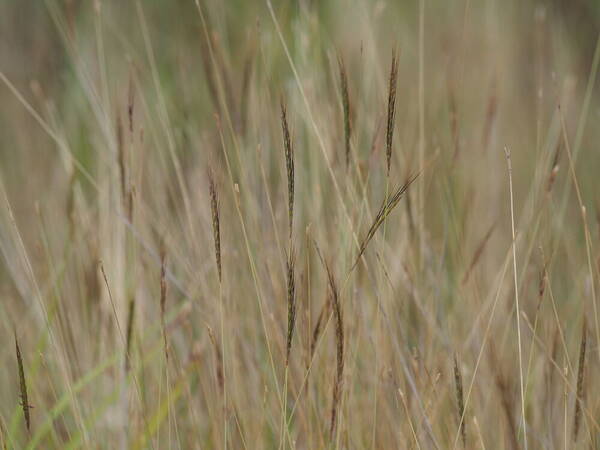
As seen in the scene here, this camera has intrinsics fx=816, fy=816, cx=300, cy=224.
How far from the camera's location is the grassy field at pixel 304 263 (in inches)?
33.2

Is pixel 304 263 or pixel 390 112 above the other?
pixel 390 112

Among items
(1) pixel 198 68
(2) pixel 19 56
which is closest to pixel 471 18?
(1) pixel 198 68

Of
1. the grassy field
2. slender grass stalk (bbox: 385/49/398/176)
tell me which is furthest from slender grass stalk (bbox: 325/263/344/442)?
slender grass stalk (bbox: 385/49/398/176)

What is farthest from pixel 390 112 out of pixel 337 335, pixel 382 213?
pixel 337 335

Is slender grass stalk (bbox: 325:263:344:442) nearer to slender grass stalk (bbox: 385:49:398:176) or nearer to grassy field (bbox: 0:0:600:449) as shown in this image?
grassy field (bbox: 0:0:600:449)

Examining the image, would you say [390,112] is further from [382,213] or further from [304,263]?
[304,263]

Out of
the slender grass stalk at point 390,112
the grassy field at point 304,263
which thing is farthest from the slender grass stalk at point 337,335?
the slender grass stalk at point 390,112

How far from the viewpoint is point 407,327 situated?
42.9 inches

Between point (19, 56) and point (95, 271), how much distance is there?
1.61 m

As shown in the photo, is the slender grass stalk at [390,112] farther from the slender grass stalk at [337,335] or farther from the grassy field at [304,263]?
the slender grass stalk at [337,335]

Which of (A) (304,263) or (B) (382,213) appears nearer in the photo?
(B) (382,213)

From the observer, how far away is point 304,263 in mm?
888

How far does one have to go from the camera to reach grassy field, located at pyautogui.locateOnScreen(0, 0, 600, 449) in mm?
843

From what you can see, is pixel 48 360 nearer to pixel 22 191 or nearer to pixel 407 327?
pixel 407 327
